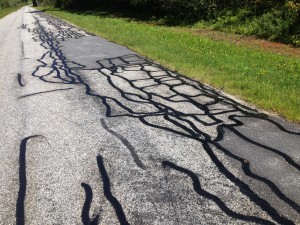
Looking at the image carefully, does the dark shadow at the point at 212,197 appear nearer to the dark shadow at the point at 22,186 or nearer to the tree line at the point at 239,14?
the dark shadow at the point at 22,186

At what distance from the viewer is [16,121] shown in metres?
5.66

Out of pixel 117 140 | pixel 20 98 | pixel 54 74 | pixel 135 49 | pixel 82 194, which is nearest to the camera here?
pixel 82 194

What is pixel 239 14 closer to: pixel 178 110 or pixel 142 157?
pixel 178 110

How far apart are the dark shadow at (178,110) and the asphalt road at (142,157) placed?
0.8 inches

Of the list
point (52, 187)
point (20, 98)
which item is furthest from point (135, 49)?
point (52, 187)

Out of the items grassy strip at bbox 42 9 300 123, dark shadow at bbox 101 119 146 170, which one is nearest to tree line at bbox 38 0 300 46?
grassy strip at bbox 42 9 300 123

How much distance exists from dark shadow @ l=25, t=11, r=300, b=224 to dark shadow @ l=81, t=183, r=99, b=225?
0.59ft

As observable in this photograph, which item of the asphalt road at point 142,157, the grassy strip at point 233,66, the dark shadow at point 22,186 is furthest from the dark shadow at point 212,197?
the grassy strip at point 233,66

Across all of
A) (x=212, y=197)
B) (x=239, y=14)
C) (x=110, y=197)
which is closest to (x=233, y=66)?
(x=212, y=197)

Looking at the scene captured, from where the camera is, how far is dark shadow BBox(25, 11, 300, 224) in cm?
364

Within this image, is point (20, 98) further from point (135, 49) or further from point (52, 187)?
point (135, 49)

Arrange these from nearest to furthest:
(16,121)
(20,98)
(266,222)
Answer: (266,222), (16,121), (20,98)

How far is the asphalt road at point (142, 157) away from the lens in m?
3.24

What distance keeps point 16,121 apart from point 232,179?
3857mm
